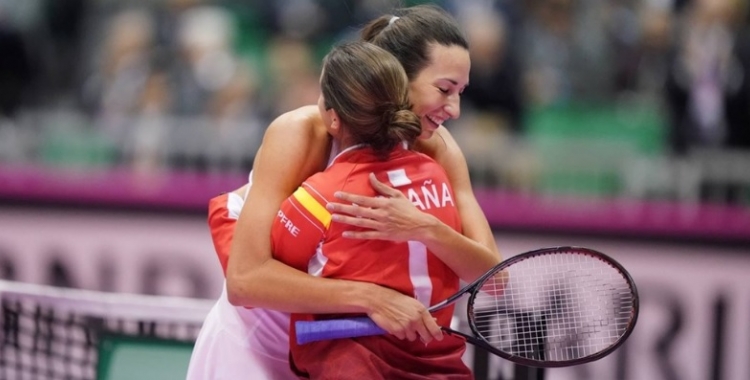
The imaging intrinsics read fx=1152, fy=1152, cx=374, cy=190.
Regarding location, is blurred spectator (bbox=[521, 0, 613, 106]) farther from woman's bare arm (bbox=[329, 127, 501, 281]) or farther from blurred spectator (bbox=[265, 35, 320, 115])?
woman's bare arm (bbox=[329, 127, 501, 281])

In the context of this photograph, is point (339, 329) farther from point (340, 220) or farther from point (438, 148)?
point (438, 148)

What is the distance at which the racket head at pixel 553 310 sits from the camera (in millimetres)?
2711

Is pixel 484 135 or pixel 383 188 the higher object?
pixel 383 188

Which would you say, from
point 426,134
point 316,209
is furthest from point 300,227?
point 426,134

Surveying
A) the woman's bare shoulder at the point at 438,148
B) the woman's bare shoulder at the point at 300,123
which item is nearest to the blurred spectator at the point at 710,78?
the woman's bare shoulder at the point at 438,148

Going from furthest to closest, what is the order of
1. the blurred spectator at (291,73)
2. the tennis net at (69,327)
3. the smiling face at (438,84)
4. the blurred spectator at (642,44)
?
the blurred spectator at (291,73) < the blurred spectator at (642,44) < the tennis net at (69,327) < the smiling face at (438,84)

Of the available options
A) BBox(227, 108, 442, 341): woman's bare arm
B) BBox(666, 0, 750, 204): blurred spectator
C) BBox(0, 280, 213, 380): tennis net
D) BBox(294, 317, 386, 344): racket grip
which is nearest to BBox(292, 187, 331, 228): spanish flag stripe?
BBox(227, 108, 442, 341): woman's bare arm

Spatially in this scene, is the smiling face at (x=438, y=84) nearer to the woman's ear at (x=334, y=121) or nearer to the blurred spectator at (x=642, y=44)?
the woman's ear at (x=334, y=121)

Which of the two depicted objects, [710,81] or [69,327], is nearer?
[69,327]

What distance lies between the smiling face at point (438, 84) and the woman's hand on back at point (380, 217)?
274 mm

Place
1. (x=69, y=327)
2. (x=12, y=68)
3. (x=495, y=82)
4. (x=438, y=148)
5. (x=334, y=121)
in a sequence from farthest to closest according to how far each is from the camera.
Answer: (x=12, y=68) < (x=495, y=82) < (x=69, y=327) < (x=438, y=148) < (x=334, y=121)

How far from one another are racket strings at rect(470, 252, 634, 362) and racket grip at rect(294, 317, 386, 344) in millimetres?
319

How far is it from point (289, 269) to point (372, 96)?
41 cm

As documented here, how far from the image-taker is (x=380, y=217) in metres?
2.44
